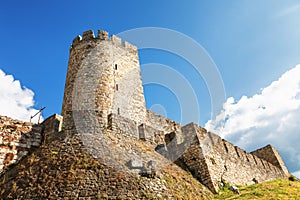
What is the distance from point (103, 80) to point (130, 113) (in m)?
2.77

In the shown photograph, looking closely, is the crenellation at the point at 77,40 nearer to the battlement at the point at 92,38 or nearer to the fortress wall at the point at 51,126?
the battlement at the point at 92,38

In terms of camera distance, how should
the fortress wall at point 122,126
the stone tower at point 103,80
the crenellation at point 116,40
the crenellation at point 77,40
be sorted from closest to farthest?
the fortress wall at point 122,126, the stone tower at point 103,80, the crenellation at point 77,40, the crenellation at point 116,40

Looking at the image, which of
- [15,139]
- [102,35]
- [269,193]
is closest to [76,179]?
[15,139]

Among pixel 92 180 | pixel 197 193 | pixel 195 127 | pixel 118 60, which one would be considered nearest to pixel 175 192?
pixel 197 193

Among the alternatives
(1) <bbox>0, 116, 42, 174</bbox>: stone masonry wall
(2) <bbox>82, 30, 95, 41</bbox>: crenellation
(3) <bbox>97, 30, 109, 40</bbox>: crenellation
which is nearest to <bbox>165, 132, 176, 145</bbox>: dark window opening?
(1) <bbox>0, 116, 42, 174</bbox>: stone masonry wall

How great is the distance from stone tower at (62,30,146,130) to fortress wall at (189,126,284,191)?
15.3 feet

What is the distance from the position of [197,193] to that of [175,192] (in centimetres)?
181

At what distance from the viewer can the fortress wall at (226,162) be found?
14297 millimetres

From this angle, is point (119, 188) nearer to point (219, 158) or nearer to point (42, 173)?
point (42, 173)

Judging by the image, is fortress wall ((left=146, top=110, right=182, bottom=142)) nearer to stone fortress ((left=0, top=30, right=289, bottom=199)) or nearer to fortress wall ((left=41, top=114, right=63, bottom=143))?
stone fortress ((left=0, top=30, right=289, bottom=199))

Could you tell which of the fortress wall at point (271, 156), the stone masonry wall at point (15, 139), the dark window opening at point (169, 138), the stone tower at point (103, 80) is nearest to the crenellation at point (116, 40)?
the stone tower at point (103, 80)

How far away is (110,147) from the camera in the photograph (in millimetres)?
10805

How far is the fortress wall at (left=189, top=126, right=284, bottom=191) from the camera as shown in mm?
14297

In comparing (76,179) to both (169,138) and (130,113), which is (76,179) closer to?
(169,138)
